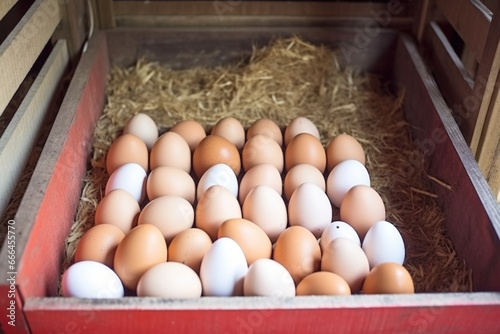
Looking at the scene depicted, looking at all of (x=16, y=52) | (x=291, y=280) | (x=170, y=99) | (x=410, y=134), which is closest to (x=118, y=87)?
(x=170, y=99)

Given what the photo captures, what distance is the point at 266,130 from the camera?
1.94 meters

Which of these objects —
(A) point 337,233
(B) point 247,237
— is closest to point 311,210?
(A) point 337,233

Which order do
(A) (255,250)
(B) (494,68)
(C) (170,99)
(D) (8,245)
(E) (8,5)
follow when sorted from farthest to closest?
1. (C) (170,99)
2. (B) (494,68)
3. (E) (8,5)
4. (A) (255,250)
5. (D) (8,245)

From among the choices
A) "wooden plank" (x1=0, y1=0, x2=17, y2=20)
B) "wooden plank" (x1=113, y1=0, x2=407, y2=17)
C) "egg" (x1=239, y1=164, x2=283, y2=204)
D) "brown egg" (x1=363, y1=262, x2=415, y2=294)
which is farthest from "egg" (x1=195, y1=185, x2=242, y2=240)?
"wooden plank" (x1=113, y1=0, x2=407, y2=17)

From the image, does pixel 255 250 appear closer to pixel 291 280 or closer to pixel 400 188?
pixel 291 280

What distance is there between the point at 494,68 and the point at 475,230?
49 centimetres

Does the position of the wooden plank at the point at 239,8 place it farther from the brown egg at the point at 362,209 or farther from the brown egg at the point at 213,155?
the brown egg at the point at 362,209

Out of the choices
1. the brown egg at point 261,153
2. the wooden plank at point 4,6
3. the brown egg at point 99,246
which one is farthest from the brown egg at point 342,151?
the wooden plank at point 4,6

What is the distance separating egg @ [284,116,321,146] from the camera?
1963mm

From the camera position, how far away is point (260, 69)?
2.36 meters

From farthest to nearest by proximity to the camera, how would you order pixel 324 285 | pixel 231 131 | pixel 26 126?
pixel 231 131
pixel 26 126
pixel 324 285

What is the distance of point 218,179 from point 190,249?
0.31 m

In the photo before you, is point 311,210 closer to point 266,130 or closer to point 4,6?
point 266,130

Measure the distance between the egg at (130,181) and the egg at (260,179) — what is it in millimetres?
287
